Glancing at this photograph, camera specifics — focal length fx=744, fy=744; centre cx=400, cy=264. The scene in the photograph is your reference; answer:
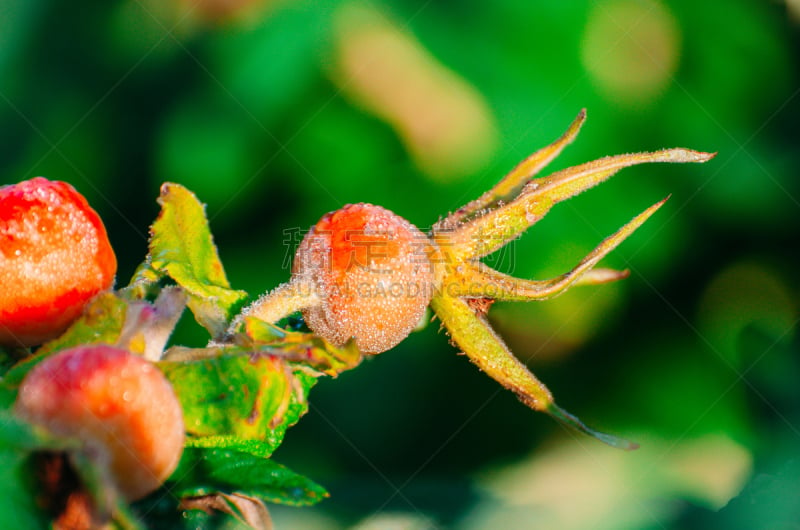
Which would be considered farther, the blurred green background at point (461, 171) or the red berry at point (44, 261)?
the blurred green background at point (461, 171)

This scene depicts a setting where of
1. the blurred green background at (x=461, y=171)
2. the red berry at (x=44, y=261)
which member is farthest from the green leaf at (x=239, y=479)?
the blurred green background at (x=461, y=171)

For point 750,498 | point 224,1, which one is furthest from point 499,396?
point 224,1

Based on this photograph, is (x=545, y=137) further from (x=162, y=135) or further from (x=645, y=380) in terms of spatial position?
(x=162, y=135)

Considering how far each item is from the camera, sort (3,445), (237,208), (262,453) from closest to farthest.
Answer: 1. (3,445)
2. (262,453)
3. (237,208)

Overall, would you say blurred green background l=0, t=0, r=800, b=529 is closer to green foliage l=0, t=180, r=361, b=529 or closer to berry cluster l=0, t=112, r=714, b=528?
berry cluster l=0, t=112, r=714, b=528

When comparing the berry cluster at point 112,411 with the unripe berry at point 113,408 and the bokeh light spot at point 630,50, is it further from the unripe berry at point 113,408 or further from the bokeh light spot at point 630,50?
the bokeh light spot at point 630,50

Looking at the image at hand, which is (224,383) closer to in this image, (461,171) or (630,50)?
(461,171)

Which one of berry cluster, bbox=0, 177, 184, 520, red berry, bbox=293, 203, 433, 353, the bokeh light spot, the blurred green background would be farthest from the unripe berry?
the bokeh light spot
